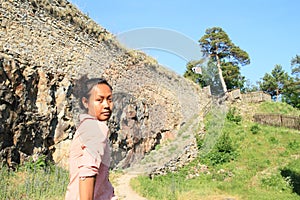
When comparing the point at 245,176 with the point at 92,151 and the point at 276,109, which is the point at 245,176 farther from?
the point at 276,109

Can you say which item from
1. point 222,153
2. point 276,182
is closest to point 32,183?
point 276,182

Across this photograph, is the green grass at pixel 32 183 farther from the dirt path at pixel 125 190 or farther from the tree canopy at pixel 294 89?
the tree canopy at pixel 294 89

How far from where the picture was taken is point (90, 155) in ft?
3.04

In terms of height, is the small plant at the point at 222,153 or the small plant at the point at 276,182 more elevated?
the small plant at the point at 222,153

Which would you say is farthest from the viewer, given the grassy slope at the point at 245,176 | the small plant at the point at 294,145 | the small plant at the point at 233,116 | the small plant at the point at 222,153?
the small plant at the point at 233,116

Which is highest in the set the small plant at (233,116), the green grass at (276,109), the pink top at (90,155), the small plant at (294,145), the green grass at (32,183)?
the green grass at (276,109)

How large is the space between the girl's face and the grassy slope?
4536 millimetres

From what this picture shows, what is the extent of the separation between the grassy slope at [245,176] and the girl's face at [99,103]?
179 inches

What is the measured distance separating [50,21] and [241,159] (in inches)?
259

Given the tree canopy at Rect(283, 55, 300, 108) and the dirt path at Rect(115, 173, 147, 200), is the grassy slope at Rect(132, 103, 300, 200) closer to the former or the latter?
the dirt path at Rect(115, 173, 147, 200)

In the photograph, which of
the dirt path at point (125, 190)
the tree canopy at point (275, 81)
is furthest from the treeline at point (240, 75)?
the dirt path at point (125, 190)

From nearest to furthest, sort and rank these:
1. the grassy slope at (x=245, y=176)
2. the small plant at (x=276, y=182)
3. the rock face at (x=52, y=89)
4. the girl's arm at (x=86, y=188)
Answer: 1. the girl's arm at (x=86, y=188)
2. the rock face at (x=52, y=89)
3. the grassy slope at (x=245, y=176)
4. the small plant at (x=276, y=182)

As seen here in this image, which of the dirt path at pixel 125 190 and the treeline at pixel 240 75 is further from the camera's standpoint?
the treeline at pixel 240 75

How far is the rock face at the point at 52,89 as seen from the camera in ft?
14.8
